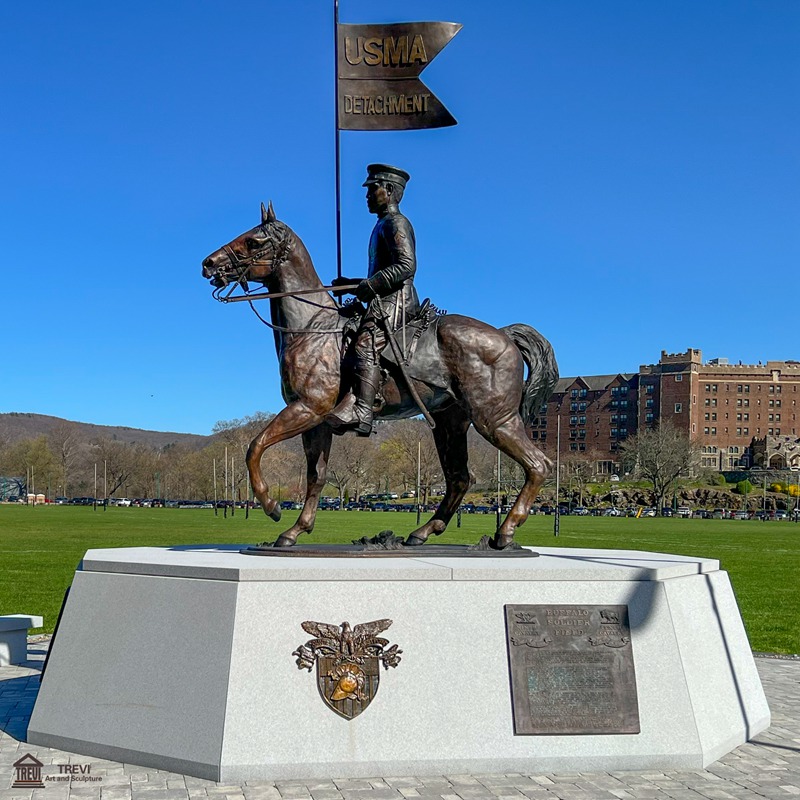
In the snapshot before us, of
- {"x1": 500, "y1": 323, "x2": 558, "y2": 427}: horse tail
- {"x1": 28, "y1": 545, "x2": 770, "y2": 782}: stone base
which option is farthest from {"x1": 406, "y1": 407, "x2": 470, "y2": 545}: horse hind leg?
{"x1": 28, "y1": 545, "x2": 770, "y2": 782}: stone base

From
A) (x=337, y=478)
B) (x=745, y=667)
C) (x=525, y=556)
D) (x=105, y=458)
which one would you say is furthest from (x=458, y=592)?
(x=105, y=458)

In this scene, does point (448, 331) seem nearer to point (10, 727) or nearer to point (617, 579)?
point (617, 579)

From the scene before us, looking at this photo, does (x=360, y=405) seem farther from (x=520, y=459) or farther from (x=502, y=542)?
(x=502, y=542)

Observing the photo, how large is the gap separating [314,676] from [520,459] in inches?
145

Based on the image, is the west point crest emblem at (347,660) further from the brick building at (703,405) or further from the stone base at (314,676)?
the brick building at (703,405)

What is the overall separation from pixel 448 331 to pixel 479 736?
173 inches

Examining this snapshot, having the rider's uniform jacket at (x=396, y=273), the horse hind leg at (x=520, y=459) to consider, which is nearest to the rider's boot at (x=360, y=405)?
the rider's uniform jacket at (x=396, y=273)

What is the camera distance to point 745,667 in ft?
29.7

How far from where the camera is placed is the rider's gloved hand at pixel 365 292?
1020 cm

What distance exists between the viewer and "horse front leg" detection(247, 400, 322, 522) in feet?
31.5

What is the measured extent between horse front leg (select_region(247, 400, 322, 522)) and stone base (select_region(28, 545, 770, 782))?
1.46 metres

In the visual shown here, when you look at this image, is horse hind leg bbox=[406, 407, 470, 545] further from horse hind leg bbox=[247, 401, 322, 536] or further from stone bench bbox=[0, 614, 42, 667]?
stone bench bbox=[0, 614, 42, 667]

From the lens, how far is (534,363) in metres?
10.7

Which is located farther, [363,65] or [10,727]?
[363,65]
